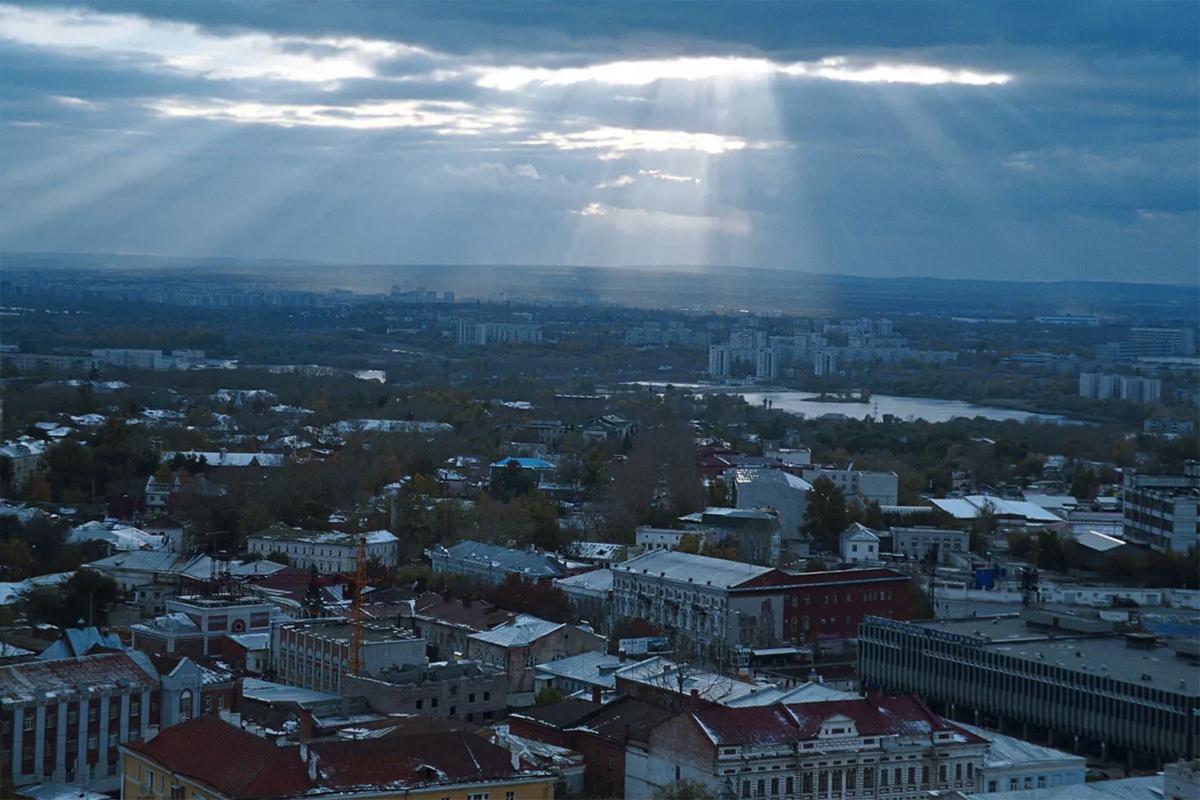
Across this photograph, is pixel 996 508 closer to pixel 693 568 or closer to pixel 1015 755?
pixel 693 568

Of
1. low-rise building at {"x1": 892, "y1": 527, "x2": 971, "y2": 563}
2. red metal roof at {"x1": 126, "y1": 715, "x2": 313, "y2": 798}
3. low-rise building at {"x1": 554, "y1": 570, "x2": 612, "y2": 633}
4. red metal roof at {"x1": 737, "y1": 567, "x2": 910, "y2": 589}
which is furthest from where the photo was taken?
low-rise building at {"x1": 892, "y1": 527, "x2": 971, "y2": 563}

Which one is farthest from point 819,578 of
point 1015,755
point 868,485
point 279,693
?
point 868,485

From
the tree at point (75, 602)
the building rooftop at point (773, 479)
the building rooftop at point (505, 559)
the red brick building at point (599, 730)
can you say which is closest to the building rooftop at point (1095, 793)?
the red brick building at point (599, 730)

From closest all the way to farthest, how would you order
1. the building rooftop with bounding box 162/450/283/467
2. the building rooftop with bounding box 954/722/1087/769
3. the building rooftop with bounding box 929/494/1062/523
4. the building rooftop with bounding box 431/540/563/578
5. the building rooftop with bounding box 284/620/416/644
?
the building rooftop with bounding box 954/722/1087/769
the building rooftop with bounding box 284/620/416/644
the building rooftop with bounding box 431/540/563/578
the building rooftop with bounding box 929/494/1062/523
the building rooftop with bounding box 162/450/283/467

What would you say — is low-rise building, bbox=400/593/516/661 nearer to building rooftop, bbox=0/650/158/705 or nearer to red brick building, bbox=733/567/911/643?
red brick building, bbox=733/567/911/643

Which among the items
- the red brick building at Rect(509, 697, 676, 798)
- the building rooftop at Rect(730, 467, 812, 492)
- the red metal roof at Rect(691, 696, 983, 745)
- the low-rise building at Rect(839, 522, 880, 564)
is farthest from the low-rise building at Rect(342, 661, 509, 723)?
the building rooftop at Rect(730, 467, 812, 492)

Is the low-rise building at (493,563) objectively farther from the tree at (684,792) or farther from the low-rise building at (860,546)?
the tree at (684,792)

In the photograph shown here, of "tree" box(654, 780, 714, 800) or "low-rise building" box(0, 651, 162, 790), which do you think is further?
"low-rise building" box(0, 651, 162, 790)
